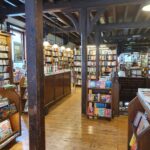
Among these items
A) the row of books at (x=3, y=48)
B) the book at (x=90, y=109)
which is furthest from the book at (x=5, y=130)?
the row of books at (x=3, y=48)

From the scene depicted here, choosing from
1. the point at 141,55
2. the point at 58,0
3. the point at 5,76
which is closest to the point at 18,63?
the point at 5,76

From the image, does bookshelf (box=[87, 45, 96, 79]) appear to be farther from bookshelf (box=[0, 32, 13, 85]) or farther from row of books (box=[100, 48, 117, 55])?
bookshelf (box=[0, 32, 13, 85])

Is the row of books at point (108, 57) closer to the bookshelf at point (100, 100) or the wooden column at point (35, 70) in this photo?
the bookshelf at point (100, 100)

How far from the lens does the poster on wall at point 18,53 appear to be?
24.1 ft

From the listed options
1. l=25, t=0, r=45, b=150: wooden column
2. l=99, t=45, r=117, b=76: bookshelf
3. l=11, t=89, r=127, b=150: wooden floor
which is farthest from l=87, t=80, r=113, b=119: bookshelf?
l=99, t=45, r=117, b=76: bookshelf

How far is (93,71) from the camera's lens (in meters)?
9.84

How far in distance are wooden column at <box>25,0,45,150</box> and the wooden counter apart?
2896 millimetres

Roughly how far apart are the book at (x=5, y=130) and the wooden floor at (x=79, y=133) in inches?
9.5

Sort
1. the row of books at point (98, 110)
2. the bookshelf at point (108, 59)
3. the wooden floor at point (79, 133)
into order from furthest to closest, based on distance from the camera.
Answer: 1. the bookshelf at point (108, 59)
2. the row of books at point (98, 110)
3. the wooden floor at point (79, 133)

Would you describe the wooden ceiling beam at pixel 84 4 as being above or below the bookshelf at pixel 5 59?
above

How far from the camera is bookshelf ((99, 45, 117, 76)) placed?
9.71 metres

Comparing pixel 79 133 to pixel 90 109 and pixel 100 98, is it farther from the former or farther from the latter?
pixel 100 98

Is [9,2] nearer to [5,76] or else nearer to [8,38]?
[8,38]

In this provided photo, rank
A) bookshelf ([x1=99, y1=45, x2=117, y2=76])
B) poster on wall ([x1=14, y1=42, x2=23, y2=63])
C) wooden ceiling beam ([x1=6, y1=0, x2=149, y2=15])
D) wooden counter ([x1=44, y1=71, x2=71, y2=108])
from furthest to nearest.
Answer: bookshelf ([x1=99, y1=45, x2=117, y2=76]) → poster on wall ([x1=14, y1=42, x2=23, y2=63]) → wooden counter ([x1=44, y1=71, x2=71, y2=108]) → wooden ceiling beam ([x1=6, y1=0, x2=149, y2=15])
